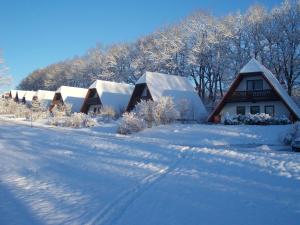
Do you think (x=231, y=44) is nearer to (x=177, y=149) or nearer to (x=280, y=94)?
(x=280, y=94)

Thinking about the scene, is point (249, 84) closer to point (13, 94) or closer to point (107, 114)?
point (107, 114)

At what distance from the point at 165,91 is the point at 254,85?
31.5ft

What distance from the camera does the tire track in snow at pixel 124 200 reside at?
674cm

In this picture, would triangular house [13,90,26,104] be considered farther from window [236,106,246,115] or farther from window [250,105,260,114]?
window [250,105,260,114]

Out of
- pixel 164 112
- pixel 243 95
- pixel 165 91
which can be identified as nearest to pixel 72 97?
pixel 165 91

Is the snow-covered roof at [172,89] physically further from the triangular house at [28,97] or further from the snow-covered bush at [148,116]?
the triangular house at [28,97]

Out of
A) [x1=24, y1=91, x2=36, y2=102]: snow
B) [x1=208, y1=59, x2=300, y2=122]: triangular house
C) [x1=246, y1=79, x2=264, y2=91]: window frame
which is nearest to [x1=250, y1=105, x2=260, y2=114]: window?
[x1=208, y1=59, x2=300, y2=122]: triangular house

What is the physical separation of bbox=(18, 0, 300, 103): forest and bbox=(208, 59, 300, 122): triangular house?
1226cm

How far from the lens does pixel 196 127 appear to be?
26.6 metres

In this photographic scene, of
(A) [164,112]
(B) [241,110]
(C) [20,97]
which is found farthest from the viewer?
(C) [20,97]

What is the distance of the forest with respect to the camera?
42.7 meters

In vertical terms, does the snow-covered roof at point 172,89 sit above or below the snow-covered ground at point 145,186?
above

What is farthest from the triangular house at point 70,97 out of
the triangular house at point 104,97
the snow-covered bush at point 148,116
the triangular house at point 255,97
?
the triangular house at point 255,97

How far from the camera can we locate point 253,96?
1230 inches
